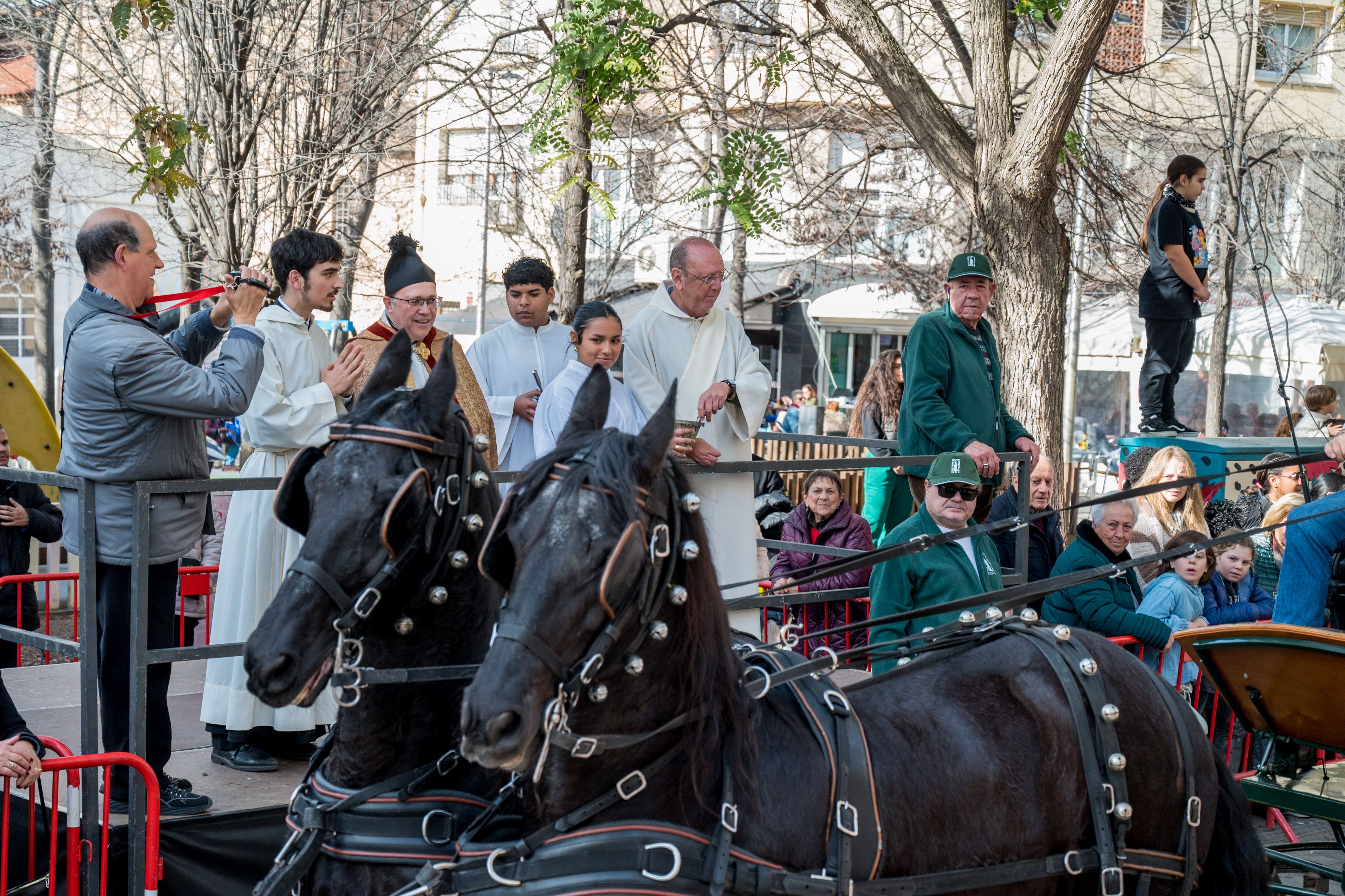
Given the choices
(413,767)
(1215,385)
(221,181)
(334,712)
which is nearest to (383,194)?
(221,181)

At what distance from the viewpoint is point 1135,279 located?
69.2 ft

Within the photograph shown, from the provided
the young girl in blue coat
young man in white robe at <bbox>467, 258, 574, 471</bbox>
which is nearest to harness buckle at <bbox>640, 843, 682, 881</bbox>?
young man in white robe at <bbox>467, 258, 574, 471</bbox>

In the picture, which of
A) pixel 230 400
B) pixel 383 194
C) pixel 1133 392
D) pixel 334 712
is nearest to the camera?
pixel 230 400

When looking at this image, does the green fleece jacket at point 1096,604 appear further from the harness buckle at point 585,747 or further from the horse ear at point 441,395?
the harness buckle at point 585,747

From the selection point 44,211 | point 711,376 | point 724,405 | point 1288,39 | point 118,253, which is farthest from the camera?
point 1288,39

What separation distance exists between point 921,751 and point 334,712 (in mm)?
3037

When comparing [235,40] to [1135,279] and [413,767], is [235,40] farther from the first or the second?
[1135,279]

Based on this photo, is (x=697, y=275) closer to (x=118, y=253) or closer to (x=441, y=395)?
(x=118, y=253)

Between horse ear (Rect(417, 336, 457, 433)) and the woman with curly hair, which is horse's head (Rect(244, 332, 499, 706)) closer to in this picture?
horse ear (Rect(417, 336, 457, 433))

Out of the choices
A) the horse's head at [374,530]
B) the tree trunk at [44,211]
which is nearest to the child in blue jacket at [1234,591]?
the horse's head at [374,530]

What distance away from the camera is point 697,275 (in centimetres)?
562

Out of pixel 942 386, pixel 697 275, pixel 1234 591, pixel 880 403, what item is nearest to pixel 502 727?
pixel 697 275

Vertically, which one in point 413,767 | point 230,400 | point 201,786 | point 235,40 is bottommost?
point 201,786

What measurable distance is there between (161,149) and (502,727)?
627 cm
